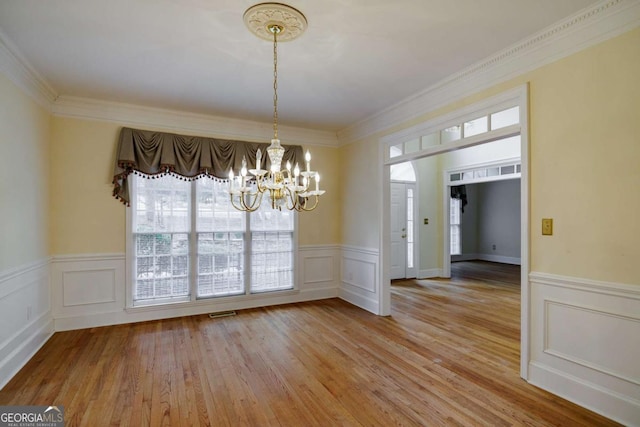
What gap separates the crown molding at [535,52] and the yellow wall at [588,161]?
0.07 meters

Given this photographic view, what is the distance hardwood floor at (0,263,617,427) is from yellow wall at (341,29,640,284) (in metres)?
→ 1.12

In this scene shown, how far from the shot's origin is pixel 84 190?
402cm

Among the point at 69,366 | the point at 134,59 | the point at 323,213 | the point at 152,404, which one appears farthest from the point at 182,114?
the point at 152,404

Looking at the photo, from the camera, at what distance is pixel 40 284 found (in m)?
3.51

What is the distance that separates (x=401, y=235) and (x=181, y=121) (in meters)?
4.76

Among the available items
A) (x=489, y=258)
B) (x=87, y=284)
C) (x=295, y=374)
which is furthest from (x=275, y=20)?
(x=489, y=258)

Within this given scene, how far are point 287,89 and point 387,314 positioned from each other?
3235 mm

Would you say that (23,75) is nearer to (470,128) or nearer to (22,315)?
(22,315)

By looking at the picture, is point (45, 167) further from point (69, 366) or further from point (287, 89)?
point (287, 89)

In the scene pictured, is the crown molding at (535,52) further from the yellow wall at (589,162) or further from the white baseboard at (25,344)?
the white baseboard at (25,344)

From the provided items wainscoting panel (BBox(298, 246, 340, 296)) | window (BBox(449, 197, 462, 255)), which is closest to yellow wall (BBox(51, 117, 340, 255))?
wainscoting panel (BBox(298, 246, 340, 296))

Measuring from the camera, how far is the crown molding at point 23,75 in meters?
2.65

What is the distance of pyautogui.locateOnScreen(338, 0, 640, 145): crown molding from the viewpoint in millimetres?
2158

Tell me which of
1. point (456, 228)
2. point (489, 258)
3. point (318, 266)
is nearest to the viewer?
point (318, 266)
